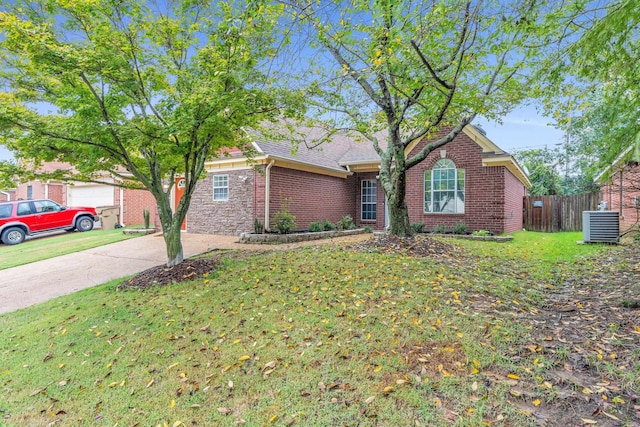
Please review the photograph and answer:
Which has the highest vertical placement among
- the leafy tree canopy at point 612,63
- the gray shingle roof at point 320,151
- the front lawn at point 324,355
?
the gray shingle roof at point 320,151

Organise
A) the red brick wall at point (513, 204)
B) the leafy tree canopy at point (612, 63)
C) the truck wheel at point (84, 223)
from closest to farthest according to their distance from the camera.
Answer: the leafy tree canopy at point (612, 63) < the red brick wall at point (513, 204) < the truck wheel at point (84, 223)

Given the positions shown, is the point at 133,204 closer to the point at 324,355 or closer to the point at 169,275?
the point at 169,275

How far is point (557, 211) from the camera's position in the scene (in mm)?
15742

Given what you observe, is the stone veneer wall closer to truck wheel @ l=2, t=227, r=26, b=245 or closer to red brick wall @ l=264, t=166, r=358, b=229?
red brick wall @ l=264, t=166, r=358, b=229

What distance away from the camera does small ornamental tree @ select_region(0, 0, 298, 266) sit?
5.04 metres

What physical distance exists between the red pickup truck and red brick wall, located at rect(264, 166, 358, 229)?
37.5ft

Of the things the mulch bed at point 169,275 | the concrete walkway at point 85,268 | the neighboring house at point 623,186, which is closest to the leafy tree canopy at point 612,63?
the neighboring house at point 623,186

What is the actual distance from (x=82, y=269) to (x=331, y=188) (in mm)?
9504

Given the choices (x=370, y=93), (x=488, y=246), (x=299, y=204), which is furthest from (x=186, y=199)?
(x=488, y=246)

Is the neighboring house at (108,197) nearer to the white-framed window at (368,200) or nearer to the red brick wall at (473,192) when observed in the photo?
the white-framed window at (368,200)

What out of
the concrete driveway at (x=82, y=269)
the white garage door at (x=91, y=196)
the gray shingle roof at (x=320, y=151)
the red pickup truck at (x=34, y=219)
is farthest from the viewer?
the white garage door at (x=91, y=196)

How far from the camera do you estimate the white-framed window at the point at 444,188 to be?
507 inches

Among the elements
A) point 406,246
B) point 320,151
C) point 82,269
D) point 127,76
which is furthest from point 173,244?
point 320,151

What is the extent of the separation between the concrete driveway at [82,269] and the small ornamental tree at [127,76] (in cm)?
238
